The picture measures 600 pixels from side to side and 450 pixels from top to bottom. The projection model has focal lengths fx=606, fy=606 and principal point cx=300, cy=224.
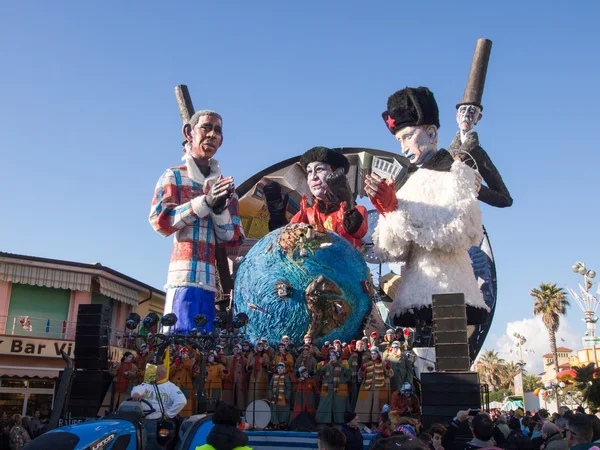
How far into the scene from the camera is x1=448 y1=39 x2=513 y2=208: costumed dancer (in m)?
12.9

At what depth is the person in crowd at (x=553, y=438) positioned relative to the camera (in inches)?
212

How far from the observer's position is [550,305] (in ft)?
113

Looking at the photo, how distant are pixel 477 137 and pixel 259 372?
704 cm

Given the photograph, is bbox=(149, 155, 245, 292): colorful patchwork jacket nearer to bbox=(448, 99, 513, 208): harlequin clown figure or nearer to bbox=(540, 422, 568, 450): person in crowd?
bbox=(448, 99, 513, 208): harlequin clown figure

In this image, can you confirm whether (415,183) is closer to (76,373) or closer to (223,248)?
(223,248)

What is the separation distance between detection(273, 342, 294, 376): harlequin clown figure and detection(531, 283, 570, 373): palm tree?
27.5 meters

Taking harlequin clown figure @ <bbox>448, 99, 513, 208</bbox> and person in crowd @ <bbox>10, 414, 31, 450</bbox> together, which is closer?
person in crowd @ <bbox>10, 414, 31, 450</bbox>

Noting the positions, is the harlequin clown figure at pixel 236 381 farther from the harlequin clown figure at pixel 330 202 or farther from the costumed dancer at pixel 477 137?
the costumed dancer at pixel 477 137

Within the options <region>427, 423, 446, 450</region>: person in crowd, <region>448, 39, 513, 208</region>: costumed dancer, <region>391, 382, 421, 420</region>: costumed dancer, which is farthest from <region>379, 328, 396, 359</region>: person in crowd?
<region>427, 423, 446, 450</region>: person in crowd

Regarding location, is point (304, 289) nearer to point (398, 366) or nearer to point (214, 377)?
point (398, 366)

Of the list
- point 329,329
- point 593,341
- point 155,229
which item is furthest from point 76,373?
point 593,341

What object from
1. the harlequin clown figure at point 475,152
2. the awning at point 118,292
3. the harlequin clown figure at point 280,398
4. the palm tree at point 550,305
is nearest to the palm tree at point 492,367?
the palm tree at point 550,305

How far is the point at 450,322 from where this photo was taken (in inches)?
314

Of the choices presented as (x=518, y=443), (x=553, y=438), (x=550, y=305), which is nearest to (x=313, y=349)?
(x=518, y=443)
